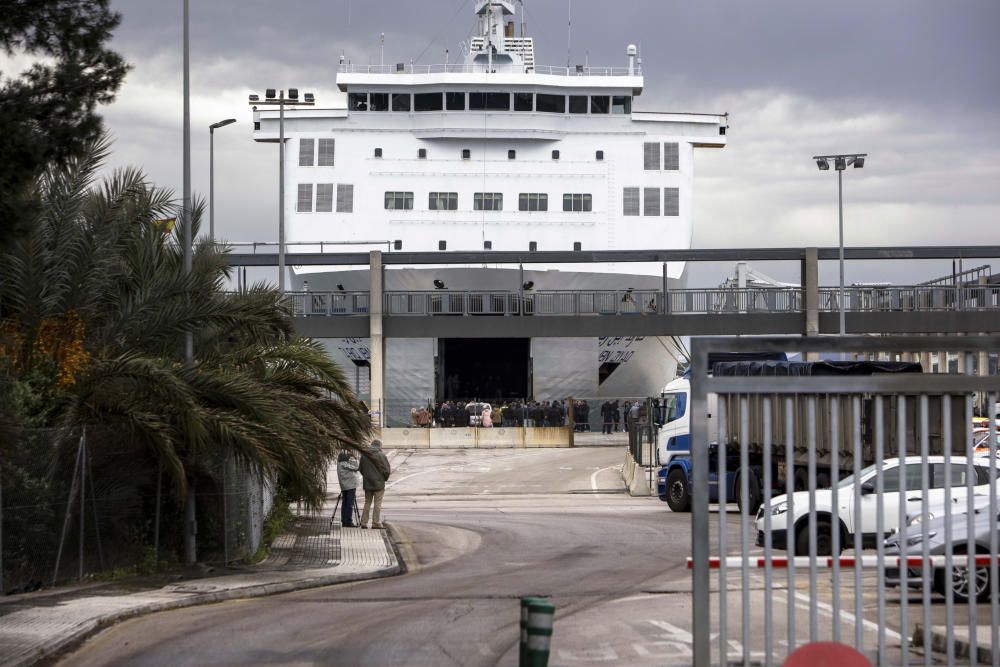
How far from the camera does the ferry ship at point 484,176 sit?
45812 mm

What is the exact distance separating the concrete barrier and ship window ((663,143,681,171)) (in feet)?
34.4

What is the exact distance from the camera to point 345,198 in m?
46.5

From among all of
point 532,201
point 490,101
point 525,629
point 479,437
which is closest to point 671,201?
point 532,201

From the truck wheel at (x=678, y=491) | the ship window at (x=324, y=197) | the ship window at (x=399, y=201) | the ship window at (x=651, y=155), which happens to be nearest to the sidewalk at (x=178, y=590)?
the truck wheel at (x=678, y=491)

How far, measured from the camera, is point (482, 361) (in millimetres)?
57531

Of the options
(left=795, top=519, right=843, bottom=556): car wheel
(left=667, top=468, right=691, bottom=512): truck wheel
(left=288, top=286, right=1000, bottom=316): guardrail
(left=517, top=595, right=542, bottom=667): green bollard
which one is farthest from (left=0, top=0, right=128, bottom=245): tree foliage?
(left=288, top=286, right=1000, bottom=316): guardrail

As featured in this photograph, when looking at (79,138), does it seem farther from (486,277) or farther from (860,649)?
(486,277)

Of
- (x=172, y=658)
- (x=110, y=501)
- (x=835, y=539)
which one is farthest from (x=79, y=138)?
(x=835, y=539)

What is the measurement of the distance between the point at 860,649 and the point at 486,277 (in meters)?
39.9

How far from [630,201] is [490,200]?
5.04 meters

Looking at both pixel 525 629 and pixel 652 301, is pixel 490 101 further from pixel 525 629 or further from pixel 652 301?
pixel 525 629

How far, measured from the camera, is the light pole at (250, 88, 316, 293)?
33.2 metres

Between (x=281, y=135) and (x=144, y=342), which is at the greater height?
(x=281, y=135)

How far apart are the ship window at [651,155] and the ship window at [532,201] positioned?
4.01m
